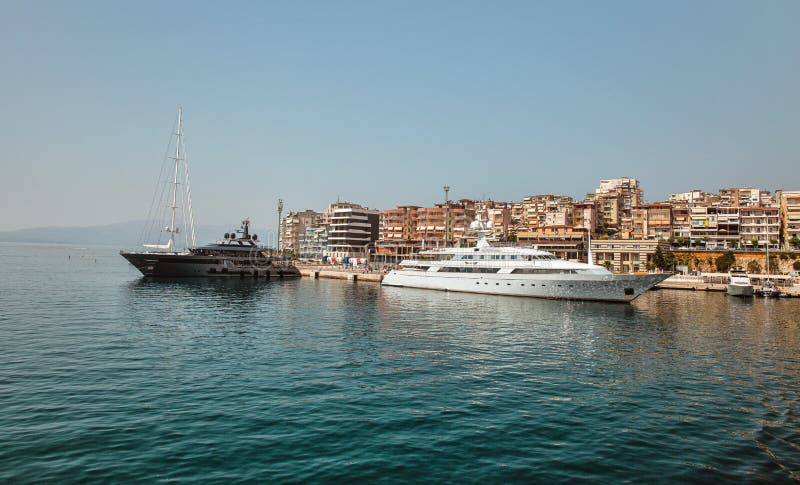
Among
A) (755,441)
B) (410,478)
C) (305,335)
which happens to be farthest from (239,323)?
(755,441)

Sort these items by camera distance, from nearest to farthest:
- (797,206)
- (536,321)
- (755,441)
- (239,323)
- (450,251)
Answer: (755,441) → (239,323) → (536,321) → (450,251) → (797,206)

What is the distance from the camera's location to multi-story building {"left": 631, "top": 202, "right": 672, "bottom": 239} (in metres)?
101

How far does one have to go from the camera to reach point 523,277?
5491 centimetres

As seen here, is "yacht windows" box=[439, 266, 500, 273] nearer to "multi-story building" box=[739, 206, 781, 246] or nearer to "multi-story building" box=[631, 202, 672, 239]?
"multi-story building" box=[631, 202, 672, 239]

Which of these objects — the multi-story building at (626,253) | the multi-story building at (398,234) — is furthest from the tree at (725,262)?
the multi-story building at (398,234)

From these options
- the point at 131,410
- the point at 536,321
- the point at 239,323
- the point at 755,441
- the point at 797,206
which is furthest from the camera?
the point at 797,206

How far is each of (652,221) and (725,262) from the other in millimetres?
21858

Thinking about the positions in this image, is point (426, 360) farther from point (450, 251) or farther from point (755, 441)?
point (450, 251)

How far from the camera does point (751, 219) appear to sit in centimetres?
9488

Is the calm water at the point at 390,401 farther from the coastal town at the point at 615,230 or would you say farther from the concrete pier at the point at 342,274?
the concrete pier at the point at 342,274

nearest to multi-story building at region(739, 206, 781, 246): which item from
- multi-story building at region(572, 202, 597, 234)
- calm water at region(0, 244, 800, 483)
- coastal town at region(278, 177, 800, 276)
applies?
coastal town at region(278, 177, 800, 276)

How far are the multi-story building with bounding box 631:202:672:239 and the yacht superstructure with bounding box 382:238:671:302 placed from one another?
5551cm

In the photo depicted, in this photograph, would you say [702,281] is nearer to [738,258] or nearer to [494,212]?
[738,258]

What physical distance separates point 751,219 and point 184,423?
110 m
